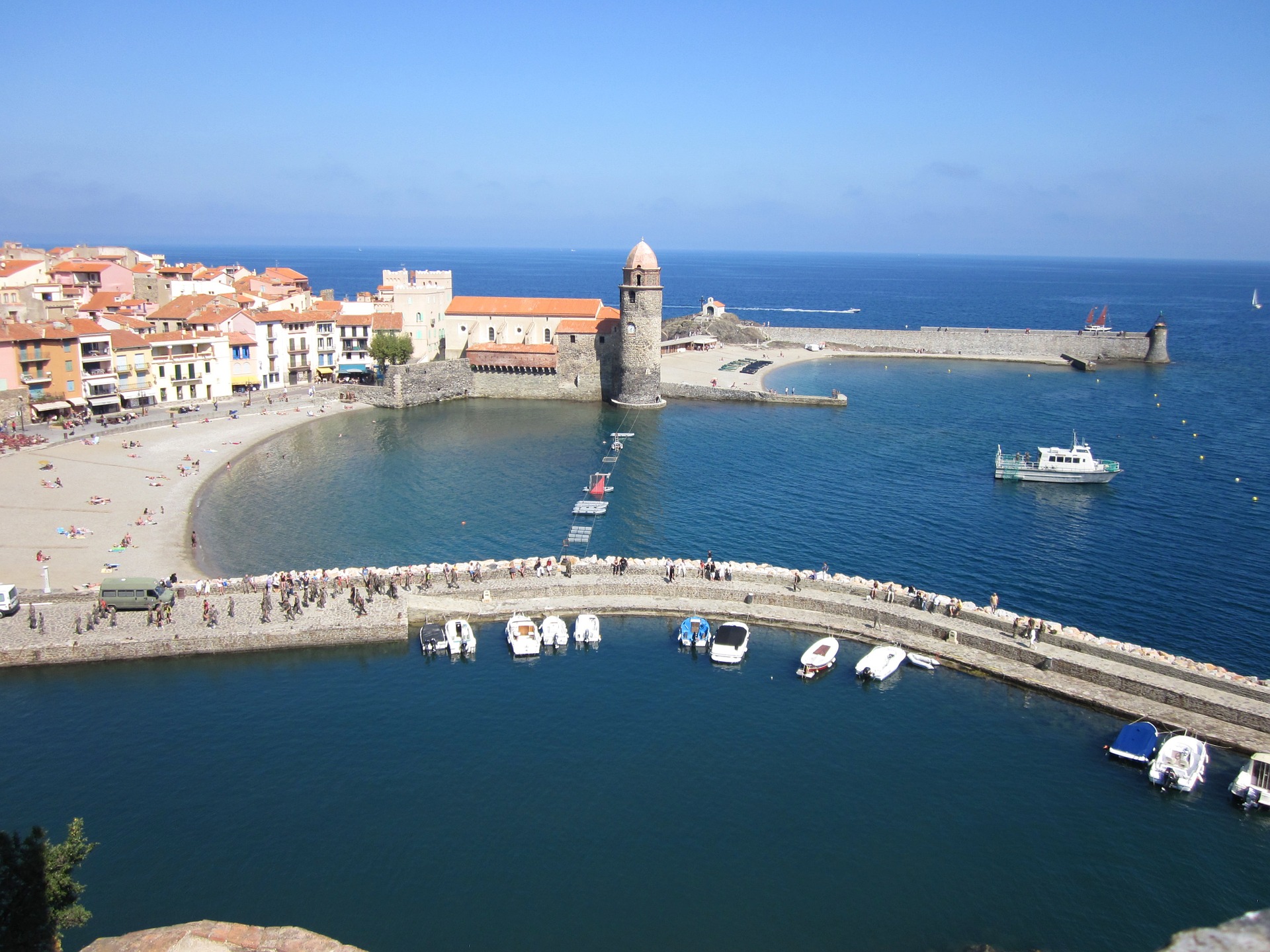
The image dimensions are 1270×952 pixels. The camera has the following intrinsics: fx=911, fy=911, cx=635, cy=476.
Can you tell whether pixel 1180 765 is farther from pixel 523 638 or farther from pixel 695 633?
pixel 523 638

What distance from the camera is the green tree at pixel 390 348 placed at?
7200 cm

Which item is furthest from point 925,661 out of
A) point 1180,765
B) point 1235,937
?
point 1235,937

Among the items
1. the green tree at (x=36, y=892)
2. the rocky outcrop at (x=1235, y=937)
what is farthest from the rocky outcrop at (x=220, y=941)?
the rocky outcrop at (x=1235, y=937)

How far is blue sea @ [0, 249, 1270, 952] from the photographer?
18.6 metres

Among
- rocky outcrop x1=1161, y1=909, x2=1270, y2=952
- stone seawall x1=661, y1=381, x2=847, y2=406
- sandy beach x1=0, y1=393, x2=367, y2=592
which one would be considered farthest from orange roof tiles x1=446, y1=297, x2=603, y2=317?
rocky outcrop x1=1161, y1=909, x2=1270, y2=952

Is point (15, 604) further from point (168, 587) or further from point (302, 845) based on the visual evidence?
point (302, 845)

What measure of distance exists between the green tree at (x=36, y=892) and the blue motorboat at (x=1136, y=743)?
2295cm

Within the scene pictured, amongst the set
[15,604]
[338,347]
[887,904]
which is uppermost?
[338,347]

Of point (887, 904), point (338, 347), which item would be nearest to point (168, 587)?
point (887, 904)

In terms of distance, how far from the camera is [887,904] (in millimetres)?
18688

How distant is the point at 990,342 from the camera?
10150cm

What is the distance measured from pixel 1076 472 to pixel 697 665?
Result: 32042 millimetres

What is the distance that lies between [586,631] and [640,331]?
43.6 meters

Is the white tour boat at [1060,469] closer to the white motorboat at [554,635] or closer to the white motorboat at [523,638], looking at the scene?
the white motorboat at [554,635]
